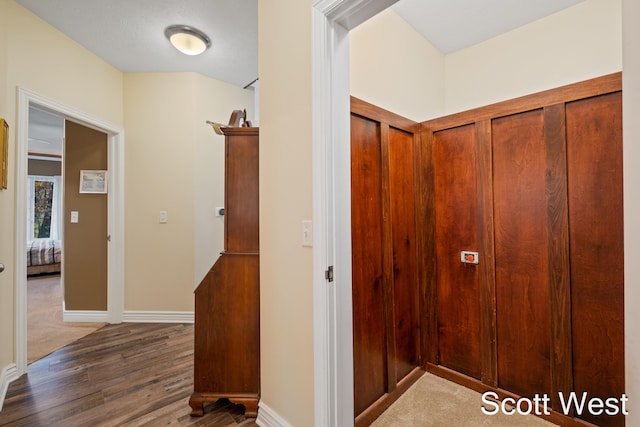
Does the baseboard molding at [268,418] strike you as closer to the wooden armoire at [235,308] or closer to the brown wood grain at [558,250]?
the wooden armoire at [235,308]

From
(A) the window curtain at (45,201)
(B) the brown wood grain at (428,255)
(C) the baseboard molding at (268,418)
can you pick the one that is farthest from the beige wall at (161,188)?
(A) the window curtain at (45,201)

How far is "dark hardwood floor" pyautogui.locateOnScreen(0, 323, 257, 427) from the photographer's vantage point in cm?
164

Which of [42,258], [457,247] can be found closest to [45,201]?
[42,258]

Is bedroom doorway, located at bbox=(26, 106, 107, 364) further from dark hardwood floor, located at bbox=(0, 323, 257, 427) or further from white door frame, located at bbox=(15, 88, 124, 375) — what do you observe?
dark hardwood floor, located at bbox=(0, 323, 257, 427)

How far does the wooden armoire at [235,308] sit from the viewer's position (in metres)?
1.66

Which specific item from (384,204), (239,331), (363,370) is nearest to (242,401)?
(239,331)

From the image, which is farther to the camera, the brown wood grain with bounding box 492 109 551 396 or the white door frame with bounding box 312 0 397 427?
the brown wood grain with bounding box 492 109 551 396

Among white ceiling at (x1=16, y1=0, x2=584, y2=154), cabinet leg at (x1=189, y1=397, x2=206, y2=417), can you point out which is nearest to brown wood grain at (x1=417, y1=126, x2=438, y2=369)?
white ceiling at (x1=16, y1=0, x2=584, y2=154)

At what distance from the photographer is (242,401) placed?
1.64 meters

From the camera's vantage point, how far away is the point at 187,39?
2477 mm

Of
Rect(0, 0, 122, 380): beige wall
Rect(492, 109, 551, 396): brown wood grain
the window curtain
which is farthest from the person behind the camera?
the window curtain

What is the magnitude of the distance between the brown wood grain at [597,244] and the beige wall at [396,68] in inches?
37.3

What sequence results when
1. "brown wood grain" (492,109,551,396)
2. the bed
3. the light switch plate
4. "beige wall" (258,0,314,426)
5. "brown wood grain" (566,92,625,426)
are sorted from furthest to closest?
the bed
the light switch plate
"brown wood grain" (492,109,551,396)
"brown wood grain" (566,92,625,426)
"beige wall" (258,0,314,426)

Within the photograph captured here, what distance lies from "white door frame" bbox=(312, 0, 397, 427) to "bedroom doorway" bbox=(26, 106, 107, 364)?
2637mm
